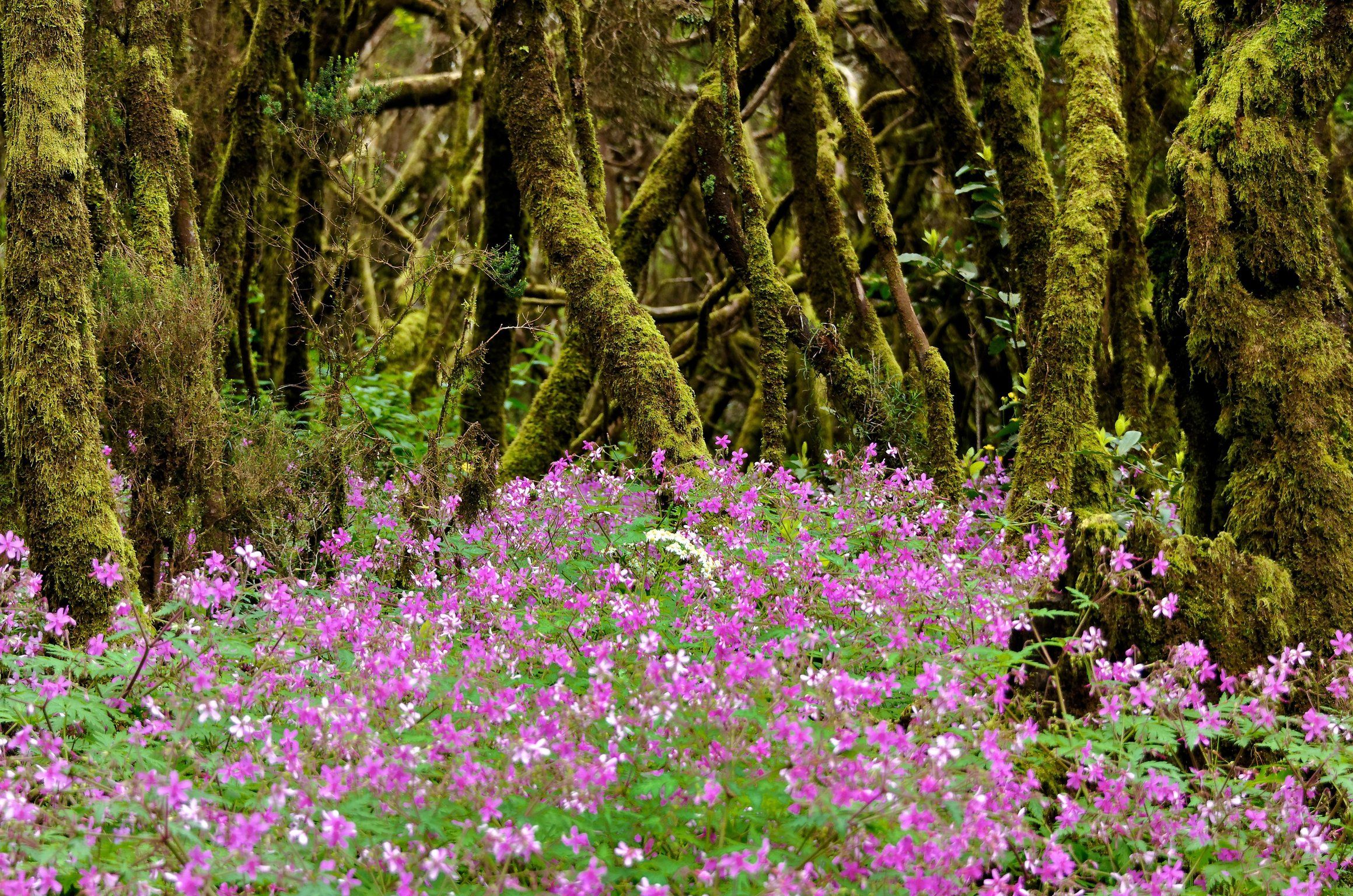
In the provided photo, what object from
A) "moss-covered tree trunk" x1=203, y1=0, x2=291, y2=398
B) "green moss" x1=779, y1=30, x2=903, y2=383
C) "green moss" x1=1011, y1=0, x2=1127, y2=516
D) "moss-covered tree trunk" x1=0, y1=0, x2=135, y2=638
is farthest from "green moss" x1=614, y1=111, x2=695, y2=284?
"moss-covered tree trunk" x1=0, y1=0, x2=135, y2=638

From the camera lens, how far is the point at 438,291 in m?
11.4

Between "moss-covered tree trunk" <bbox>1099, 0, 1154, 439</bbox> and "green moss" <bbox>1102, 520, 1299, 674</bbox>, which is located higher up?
"moss-covered tree trunk" <bbox>1099, 0, 1154, 439</bbox>

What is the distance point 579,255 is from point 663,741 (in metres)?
3.52

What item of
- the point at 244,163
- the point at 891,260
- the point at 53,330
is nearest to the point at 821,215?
the point at 891,260

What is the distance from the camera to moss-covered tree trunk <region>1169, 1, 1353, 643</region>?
407cm

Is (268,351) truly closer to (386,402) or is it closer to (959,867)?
(386,402)

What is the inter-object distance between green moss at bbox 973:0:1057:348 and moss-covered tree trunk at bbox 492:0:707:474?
2.04 metres

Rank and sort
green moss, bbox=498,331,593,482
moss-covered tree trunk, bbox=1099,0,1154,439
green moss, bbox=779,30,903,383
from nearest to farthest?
1. green moss, bbox=779,30,903,383
2. moss-covered tree trunk, bbox=1099,0,1154,439
3. green moss, bbox=498,331,593,482

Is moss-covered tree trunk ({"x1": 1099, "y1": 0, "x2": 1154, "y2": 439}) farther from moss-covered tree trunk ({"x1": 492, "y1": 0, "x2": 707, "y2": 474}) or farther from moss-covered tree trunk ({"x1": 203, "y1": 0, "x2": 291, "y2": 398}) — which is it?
moss-covered tree trunk ({"x1": 203, "y1": 0, "x2": 291, "y2": 398})

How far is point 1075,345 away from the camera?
5113 millimetres

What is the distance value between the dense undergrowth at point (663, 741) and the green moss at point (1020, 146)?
2663 mm

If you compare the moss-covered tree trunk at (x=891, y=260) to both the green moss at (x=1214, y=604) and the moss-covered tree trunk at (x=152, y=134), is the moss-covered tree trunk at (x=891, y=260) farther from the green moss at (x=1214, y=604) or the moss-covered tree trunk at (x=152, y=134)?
the moss-covered tree trunk at (x=152, y=134)

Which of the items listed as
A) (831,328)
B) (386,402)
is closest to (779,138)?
(386,402)

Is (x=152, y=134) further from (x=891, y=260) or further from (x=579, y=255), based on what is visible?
(x=891, y=260)
